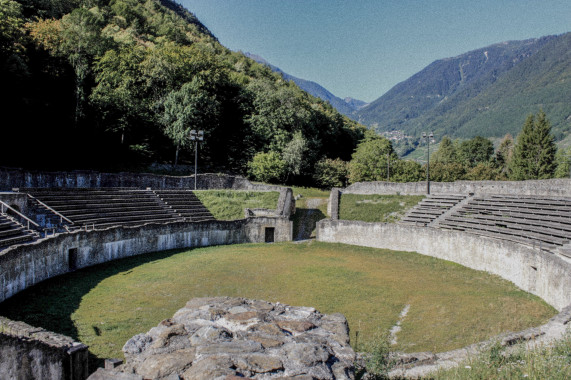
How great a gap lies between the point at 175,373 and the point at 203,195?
27.0 meters

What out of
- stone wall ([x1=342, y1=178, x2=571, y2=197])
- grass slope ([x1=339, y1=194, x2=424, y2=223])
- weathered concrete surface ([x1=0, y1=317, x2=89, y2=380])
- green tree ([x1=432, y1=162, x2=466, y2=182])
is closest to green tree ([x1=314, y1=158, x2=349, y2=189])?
green tree ([x1=432, y1=162, x2=466, y2=182])

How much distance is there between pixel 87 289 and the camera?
14742 mm

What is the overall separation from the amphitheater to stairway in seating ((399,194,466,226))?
0.07 metres

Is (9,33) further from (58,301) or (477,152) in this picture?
(477,152)

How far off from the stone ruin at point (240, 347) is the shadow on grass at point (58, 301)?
408cm

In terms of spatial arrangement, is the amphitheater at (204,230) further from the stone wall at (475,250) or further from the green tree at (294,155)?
the green tree at (294,155)

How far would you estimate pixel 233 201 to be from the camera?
104ft

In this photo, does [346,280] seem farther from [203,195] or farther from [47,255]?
[203,195]

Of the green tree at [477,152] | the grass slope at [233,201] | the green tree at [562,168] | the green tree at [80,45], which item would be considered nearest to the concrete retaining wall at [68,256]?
the grass slope at [233,201]

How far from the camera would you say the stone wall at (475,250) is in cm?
1356

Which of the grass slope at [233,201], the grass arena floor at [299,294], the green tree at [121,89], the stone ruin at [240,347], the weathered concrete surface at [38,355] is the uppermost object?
the green tree at [121,89]

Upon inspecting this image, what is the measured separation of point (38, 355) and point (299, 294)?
9.57 m

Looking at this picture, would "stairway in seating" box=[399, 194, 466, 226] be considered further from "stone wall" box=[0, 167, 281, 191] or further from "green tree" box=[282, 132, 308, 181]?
"green tree" box=[282, 132, 308, 181]

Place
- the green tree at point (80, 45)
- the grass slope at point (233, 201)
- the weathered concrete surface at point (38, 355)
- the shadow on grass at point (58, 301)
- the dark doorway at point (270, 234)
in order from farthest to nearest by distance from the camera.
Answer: the green tree at point (80, 45) < the grass slope at point (233, 201) < the dark doorway at point (270, 234) < the shadow on grass at point (58, 301) < the weathered concrete surface at point (38, 355)
